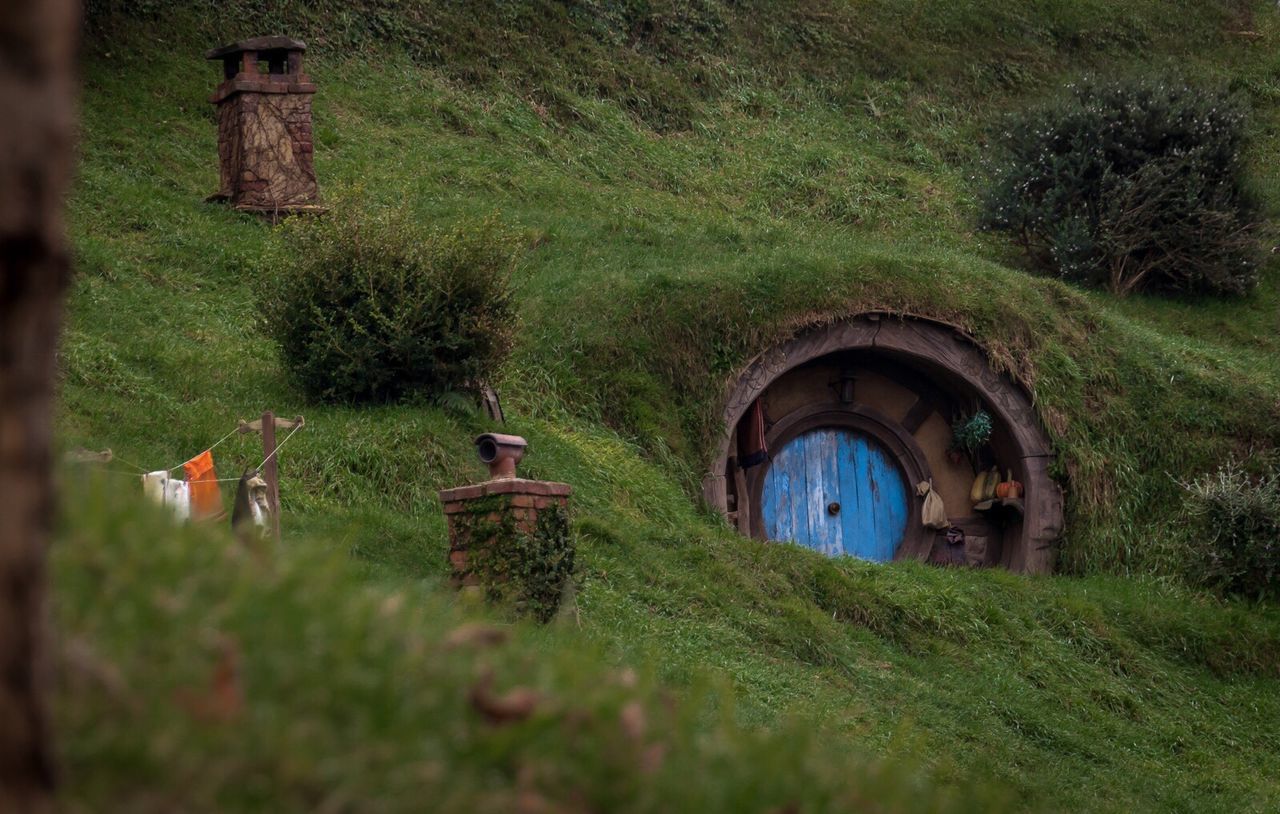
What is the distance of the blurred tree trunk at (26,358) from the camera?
201 centimetres

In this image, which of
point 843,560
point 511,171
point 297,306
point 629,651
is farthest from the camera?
point 511,171

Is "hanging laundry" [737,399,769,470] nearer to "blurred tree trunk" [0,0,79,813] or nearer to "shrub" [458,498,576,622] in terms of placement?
"shrub" [458,498,576,622]

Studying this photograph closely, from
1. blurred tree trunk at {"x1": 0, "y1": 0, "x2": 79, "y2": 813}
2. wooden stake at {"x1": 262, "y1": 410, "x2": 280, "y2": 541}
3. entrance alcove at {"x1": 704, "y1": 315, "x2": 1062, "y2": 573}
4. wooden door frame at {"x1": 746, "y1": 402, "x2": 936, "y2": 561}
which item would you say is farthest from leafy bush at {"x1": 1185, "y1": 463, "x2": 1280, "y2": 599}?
blurred tree trunk at {"x1": 0, "y1": 0, "x2": 79, "y2": 813}

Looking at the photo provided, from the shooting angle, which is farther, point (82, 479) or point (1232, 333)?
point (1232, 333)

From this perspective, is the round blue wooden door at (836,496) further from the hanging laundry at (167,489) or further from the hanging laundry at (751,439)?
the hanging laundry at (167,489)

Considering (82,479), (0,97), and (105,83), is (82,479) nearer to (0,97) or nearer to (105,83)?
(0,97)

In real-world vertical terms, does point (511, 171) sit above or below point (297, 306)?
above

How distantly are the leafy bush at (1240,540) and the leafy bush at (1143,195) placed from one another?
7121 millimetres

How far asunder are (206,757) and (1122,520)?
13.3 meters

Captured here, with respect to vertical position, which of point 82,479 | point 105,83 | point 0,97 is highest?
point 105,83

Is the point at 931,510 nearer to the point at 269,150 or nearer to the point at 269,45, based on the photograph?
the point at 269,150

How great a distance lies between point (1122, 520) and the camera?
14.6 metres

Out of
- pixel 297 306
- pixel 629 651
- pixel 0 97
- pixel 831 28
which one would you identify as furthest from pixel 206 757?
pixel 831 28

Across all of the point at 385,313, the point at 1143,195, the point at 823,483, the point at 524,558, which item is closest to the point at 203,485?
the point at 524,558
